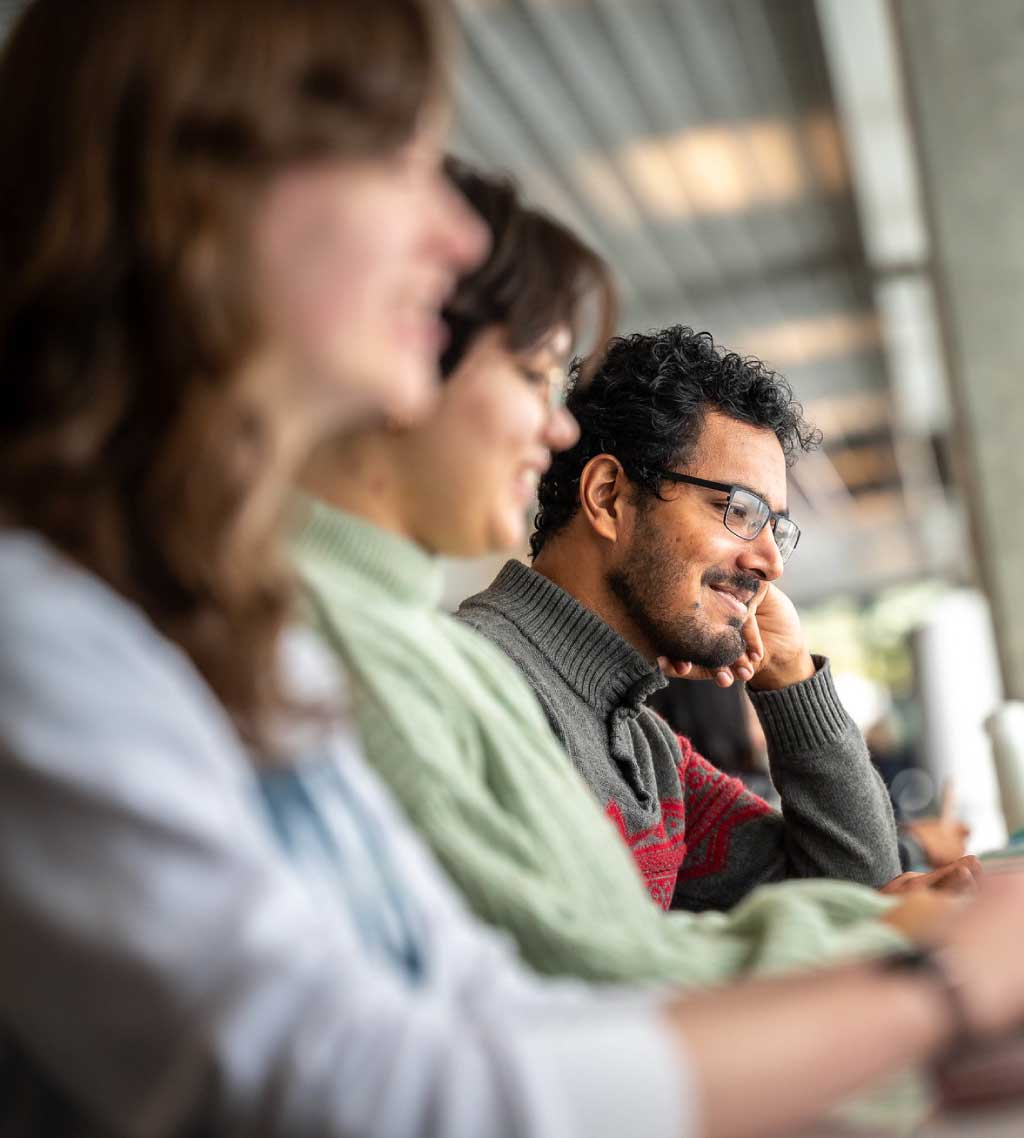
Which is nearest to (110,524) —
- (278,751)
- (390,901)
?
(278,751)

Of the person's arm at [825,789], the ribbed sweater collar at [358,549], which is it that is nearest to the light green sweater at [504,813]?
the ribbed sweater collar at [358,549]

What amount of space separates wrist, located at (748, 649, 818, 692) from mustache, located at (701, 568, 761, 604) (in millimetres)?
134

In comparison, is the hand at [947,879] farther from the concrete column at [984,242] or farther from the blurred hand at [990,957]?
the concrete column at [984,242]

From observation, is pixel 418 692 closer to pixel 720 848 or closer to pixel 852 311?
pixel 720 848

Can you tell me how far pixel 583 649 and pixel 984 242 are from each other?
4186mm

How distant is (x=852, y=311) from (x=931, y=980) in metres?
13.2

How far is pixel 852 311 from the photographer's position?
13.3 meters

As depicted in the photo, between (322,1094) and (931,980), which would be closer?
(322,1094)

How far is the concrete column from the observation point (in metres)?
5.40

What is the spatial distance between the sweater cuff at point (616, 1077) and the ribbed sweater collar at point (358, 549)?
1.66ft

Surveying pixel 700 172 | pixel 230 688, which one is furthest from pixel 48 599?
pixel 700 172

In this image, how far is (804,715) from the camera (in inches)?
87.6

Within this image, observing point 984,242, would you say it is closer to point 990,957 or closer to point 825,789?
point 825,789

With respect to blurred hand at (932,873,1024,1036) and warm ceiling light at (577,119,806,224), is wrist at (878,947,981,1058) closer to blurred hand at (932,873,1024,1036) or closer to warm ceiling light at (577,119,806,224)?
blurred hand at (932,873,1024,1036)
